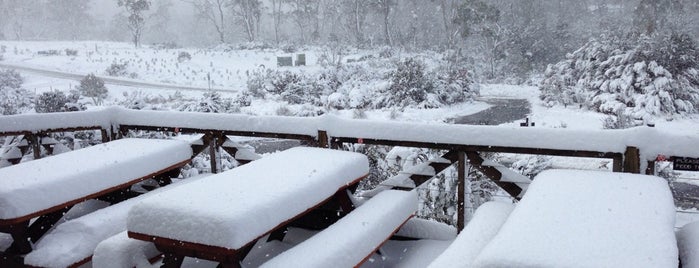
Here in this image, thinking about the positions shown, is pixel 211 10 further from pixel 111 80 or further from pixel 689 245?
pixel 689 245

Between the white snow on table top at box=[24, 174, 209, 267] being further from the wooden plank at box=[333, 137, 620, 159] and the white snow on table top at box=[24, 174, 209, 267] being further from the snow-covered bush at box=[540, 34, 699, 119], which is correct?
the snow-covered bush at box=[540, 34, 699, 119]

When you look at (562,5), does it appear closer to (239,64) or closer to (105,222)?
(239,64)

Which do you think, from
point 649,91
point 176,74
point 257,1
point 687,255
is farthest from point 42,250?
point 257,1

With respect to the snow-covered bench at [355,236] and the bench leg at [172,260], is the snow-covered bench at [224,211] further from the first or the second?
the snow-covered bench at [355,236]

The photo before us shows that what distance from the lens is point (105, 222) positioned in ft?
10.9

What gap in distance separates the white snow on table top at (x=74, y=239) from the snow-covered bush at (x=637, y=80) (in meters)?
14.6

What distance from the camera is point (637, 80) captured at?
16.3 metres

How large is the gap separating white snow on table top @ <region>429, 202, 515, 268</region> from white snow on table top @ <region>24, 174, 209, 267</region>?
183cm

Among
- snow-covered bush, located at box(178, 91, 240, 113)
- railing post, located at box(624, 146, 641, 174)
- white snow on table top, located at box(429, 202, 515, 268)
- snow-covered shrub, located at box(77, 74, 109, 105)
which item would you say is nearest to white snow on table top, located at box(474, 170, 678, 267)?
white snow on table top, located at box(429, 202, 515, 268)

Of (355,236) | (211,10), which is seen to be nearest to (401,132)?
(355,236)

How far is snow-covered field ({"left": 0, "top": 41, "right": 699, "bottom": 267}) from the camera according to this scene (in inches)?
150

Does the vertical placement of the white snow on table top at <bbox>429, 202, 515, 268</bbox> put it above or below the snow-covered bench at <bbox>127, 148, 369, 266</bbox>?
below

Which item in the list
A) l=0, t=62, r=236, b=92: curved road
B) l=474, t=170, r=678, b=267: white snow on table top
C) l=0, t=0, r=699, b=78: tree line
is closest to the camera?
l=474, t=170, r=678, b=267: white snow on table top

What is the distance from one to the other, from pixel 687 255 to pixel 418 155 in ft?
14.3
